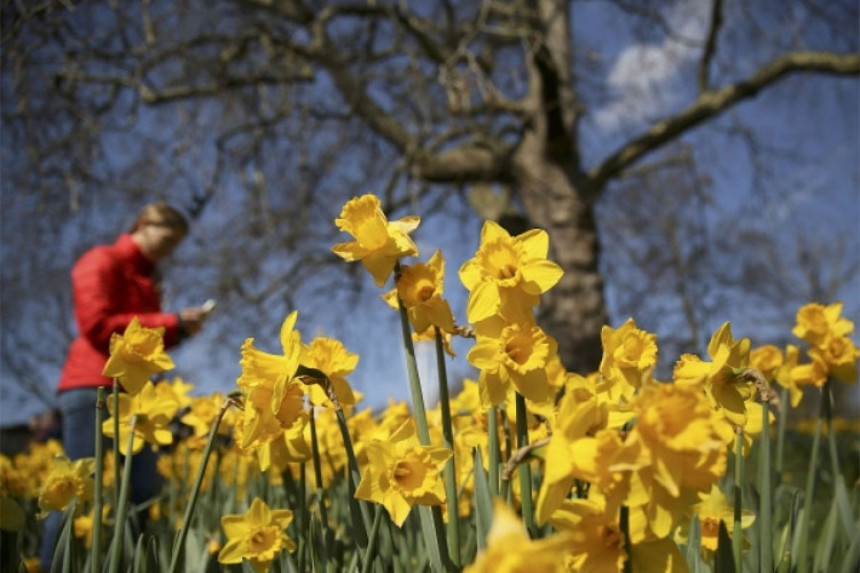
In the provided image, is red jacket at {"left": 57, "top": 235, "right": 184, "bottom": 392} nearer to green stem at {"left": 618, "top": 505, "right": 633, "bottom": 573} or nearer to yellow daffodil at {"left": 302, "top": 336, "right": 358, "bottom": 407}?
yellow daffodil at {"left": 302, "top": 336, "right": 358, "bottom": 407}

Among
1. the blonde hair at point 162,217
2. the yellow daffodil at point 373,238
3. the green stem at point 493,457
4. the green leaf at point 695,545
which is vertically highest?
the blonde hair at point 162,217

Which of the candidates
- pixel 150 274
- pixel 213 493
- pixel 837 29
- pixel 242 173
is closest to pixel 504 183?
pixel 242 173

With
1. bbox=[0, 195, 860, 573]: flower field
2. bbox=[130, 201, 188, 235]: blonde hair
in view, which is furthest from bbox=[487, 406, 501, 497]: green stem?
bbox=[130, 201, 188, 235]: blonde hair

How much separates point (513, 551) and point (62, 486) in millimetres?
1286

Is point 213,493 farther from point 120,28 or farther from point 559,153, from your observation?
point 559,153

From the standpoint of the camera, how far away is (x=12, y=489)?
1.94 m

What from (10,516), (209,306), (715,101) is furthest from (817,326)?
(715,101)

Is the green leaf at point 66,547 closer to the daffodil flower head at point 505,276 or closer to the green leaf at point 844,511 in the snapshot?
the daffodil flower head at point 505,276

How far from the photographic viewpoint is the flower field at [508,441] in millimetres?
657

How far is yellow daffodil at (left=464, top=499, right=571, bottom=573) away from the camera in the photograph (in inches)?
18.3

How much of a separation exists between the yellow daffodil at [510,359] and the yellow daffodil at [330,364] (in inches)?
12.3

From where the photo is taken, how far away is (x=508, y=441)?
3.89 feet

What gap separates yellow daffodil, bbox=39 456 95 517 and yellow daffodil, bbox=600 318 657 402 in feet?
3.75

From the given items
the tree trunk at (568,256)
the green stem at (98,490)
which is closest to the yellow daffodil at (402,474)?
the green stem at (98,490)
